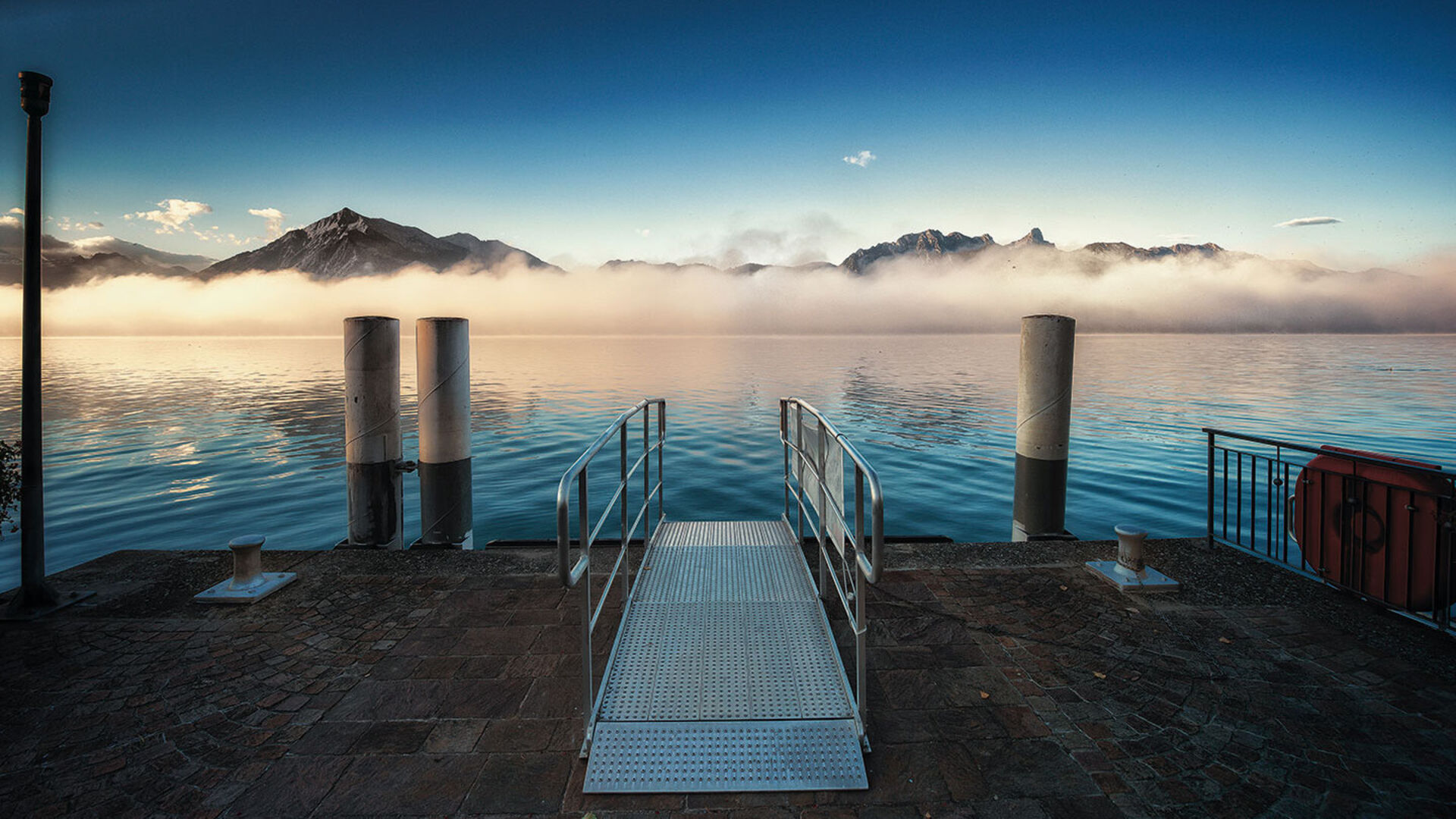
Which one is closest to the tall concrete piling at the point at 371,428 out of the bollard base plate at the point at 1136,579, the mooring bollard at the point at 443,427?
the mooring bollard at the point at 443,427

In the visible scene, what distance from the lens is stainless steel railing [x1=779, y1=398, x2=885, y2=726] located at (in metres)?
2.91

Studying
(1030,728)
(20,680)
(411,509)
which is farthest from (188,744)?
(411,509)

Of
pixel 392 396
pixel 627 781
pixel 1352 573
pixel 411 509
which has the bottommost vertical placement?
pixel 411 509

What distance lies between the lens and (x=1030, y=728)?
10.1ft

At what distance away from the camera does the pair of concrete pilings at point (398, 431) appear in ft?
21.9

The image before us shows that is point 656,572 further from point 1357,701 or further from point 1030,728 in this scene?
point 1357,701

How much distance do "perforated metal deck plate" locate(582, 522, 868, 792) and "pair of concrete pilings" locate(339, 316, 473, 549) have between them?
3.19 m

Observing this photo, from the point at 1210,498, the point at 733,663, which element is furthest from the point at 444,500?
the point at 1210,498

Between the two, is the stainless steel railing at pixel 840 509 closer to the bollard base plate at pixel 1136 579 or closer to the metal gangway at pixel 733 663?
the metal gangway at pixel 733 663

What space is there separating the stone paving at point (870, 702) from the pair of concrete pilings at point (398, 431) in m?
1.78

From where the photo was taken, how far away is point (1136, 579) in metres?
4.76

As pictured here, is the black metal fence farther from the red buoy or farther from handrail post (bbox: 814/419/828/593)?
handrail post (bbox: 814/419/828/593)

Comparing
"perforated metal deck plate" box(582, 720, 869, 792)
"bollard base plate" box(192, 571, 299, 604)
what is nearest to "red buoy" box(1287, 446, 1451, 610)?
"perforated metal deck plate" box(582, 720, 869, 792)

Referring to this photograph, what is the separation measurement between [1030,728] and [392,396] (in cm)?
649
